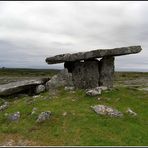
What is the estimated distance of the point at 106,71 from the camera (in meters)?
36.0

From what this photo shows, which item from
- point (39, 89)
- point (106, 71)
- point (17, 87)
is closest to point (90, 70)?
point (106, 71)

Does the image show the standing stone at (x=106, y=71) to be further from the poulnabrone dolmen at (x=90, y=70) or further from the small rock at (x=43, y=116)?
the small rock at (x=43, y=116)

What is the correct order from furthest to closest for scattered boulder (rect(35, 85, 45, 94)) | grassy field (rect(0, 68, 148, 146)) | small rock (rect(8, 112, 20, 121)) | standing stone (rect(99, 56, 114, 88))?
1. standing stone (rect(99, 56, 114, 88))
2. scattered boulder (rect(35, 85, 45, 94))
3. small rock (rect(8, 112, 20, 121))
4. grassy field (rect(0, 68, 148, 146))

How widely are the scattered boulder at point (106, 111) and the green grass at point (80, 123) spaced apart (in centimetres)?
44

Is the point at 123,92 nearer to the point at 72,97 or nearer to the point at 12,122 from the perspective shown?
the point at 72,97

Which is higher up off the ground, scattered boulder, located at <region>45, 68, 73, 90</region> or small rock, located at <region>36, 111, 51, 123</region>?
scattered boulder, located at <region>45, 68, 73, 90</region>

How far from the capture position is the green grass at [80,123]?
849 inches

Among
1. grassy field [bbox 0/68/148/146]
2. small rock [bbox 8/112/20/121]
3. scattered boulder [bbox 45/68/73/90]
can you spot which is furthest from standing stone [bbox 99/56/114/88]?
small rock [bbox 8/112/20/121]

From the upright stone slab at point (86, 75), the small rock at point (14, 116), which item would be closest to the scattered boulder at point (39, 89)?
the upright stone slab at point (86, 75)

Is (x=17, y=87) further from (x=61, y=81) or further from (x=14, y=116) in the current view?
(x=14, y=116)

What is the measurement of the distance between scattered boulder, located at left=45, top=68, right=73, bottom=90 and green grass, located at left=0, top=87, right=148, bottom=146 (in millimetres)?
4852

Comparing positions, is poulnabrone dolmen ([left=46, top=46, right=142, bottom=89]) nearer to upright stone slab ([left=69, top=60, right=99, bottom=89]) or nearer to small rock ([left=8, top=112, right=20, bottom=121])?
upright stone slab ([left=69, top=60, right=99, bottom=89])

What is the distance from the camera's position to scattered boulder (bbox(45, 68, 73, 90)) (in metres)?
35.4

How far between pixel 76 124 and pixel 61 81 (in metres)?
12.5
